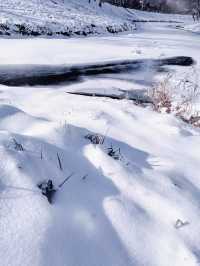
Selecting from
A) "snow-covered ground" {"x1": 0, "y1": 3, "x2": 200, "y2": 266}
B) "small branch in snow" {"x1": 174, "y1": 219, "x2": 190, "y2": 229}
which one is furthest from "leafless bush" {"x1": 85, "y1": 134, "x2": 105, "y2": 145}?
"small branch in snow" {"x1": 174, "y1": 219, "x2": 190, "y2": 229}

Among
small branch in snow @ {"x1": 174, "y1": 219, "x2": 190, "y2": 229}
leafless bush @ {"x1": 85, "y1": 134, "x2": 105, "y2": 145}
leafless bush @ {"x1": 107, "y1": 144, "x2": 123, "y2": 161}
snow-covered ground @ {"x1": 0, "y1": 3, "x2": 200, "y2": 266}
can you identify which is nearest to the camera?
snow-covered ground @ {"x1": 0, "y1": 3, "x2": 200, "y2": 266}

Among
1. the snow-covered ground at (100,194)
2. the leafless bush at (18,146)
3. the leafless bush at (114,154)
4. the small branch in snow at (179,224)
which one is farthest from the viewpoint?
the leafless bush at (114,154)

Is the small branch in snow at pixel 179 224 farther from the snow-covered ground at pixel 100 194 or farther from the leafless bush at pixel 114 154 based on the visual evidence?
the leafless bush at pixel 114 154

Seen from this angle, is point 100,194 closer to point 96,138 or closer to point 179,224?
point 179,224

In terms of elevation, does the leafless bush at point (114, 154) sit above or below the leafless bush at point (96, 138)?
below

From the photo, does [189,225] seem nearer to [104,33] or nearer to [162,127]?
[162,127]

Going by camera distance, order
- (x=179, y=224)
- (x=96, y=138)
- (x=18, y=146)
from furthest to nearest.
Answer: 1. (x=96, y=138)
2. (x=18, y=146)
3. (x=179, y=224)

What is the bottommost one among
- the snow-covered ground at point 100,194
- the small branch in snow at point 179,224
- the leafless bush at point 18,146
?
the small branch in snow at point 179,224

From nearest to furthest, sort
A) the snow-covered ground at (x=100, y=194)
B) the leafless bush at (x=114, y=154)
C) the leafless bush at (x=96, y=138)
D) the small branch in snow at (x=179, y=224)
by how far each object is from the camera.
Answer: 1. the snow-covered ground at (x=100, y=194)
2. the small branch in snow at (x=179, y=224)
3. the leafless bush at (x=114, y=154)
4. the leafless bush at (x=96, y=138)

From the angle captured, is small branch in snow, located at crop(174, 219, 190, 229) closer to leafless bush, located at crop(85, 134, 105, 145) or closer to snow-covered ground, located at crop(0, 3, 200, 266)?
snow-covered ground, located at crop(0, 3, 200, 266)

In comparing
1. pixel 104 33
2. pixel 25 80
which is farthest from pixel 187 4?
pixel 25 80

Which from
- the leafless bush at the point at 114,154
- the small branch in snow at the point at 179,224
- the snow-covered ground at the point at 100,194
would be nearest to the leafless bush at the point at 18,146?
the snow-covered ground at the point at 100,194

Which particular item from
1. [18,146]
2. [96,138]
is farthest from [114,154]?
[18,146]

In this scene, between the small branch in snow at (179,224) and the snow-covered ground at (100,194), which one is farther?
the small branch in snow at (179,224)
